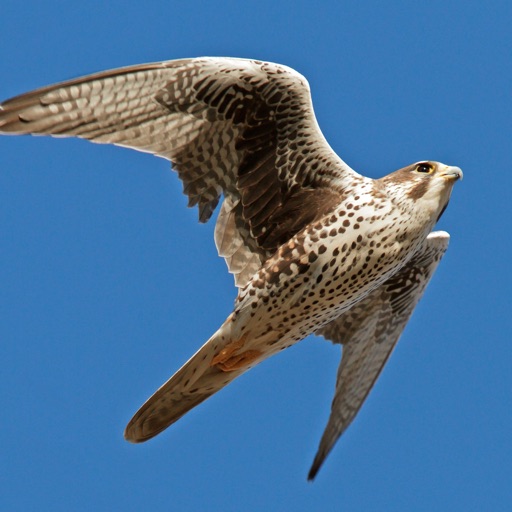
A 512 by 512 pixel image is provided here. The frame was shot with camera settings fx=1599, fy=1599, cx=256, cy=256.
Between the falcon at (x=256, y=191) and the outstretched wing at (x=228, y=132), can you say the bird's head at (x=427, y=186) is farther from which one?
the outstretched wing at (x=228, y=132)

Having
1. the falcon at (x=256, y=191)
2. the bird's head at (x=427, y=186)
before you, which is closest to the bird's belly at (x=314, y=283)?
the falcon at (x=256, y=191)

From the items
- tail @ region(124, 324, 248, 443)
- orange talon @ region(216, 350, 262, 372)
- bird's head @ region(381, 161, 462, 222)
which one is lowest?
tail @ region(124, 324, 248, 443)

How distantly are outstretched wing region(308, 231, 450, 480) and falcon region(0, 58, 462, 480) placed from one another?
1082 mm

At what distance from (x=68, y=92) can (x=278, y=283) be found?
6.77ft

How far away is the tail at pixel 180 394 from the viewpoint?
11.9 m

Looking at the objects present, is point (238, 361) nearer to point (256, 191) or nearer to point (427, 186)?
point (256, 191)

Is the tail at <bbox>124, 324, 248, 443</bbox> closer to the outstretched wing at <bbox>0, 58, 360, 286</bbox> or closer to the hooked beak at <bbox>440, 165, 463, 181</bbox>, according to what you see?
the outstretched wing at <bbox>0, 58, 360, 286</bbox>

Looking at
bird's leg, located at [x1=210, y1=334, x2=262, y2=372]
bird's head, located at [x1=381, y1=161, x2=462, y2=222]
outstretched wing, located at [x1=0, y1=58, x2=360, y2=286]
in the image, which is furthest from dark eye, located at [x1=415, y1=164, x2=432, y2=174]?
bird's leg, located at [x1=210, y1=334, x2=262, y2=372]

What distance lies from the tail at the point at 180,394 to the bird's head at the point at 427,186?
5.54 ft

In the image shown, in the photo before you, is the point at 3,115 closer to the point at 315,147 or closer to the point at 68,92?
the point at 68,92

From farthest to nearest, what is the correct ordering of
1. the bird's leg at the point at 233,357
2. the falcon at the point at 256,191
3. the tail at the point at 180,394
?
the bird's leg at the point at 233,357, the tail at the point at 180,394, the falcon at the point at 256,191

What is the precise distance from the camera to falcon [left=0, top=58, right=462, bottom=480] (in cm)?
1155

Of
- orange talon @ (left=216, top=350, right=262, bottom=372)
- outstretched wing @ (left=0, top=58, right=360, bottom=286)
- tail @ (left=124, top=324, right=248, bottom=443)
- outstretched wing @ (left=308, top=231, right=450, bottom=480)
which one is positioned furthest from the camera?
outstretched wing @ (left=308, top=231, right=450, bottom=480)

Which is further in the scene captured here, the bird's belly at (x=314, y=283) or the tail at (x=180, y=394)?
the tail at (x=180, y=394)
